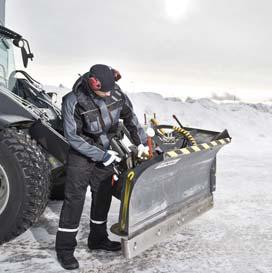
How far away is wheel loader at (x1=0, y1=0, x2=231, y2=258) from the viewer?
10.8ft

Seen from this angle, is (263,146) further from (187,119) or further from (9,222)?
(9,222)

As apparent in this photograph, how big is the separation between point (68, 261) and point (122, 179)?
82 cm

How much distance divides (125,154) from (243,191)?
2.64 m

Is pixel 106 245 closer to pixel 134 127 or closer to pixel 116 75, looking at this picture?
pixel 134 127

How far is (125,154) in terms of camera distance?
391 centimetres

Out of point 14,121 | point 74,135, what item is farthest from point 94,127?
point 14,121

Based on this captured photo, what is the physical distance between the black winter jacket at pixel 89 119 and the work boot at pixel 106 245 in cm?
82

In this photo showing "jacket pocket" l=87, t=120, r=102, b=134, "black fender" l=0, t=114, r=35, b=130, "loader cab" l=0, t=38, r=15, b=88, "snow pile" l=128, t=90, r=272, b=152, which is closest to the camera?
"jacket pocket" l=87, t=120, r=102, b=134

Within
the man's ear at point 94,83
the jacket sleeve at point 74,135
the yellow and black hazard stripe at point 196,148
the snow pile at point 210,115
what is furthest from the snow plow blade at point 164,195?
the snow pile at point 210,115

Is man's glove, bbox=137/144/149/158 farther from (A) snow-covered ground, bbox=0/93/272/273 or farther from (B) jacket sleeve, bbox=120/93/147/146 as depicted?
(A) snow-covered ground, bbox=0/93/272/273

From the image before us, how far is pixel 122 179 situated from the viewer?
3.68 meters

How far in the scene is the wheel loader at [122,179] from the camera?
10.8 ft

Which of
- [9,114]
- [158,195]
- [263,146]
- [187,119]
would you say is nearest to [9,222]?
[9,114]

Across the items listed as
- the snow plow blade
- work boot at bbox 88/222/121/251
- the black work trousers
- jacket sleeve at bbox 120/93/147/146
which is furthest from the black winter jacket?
work boot at bbox 88/222/121/251
